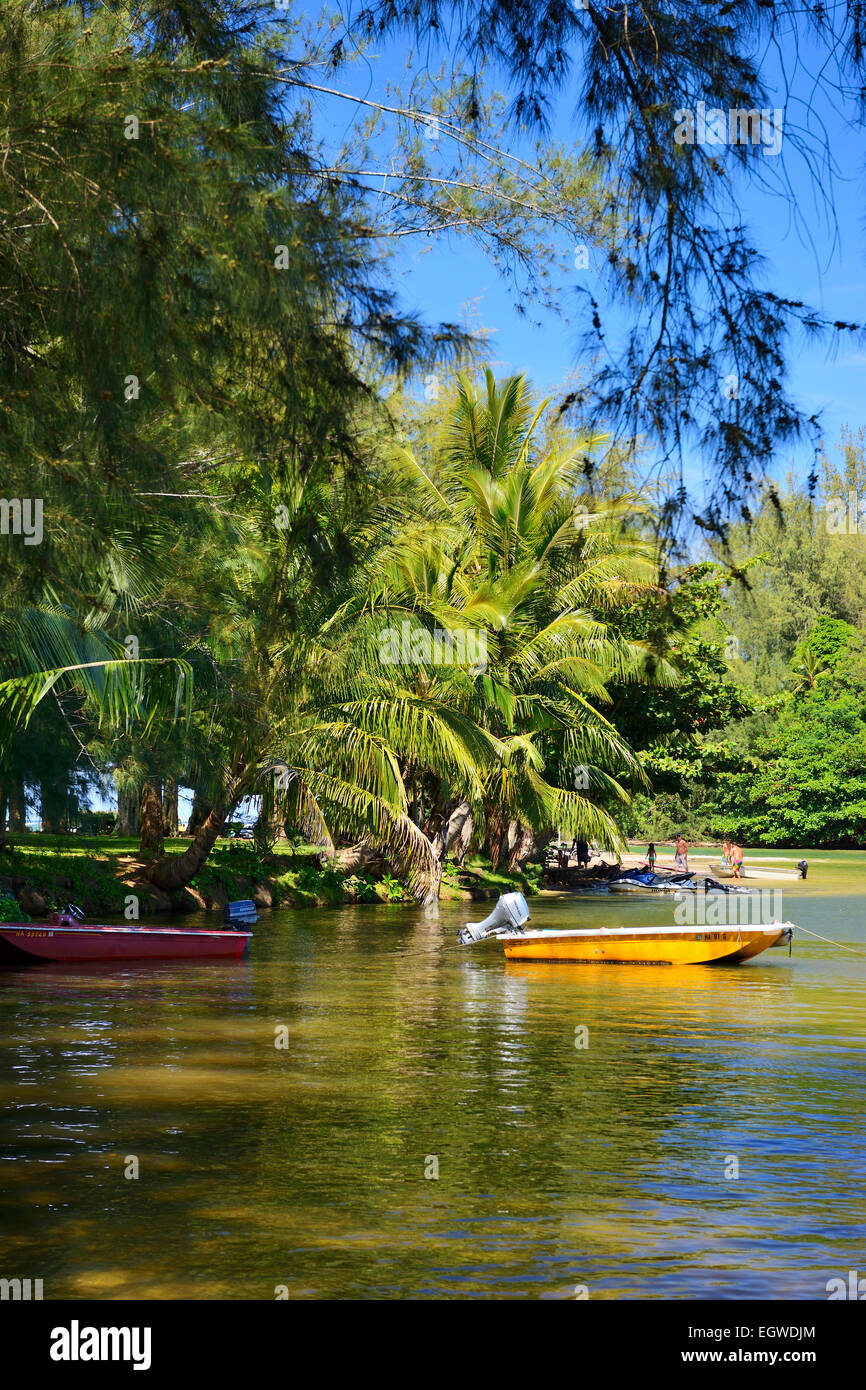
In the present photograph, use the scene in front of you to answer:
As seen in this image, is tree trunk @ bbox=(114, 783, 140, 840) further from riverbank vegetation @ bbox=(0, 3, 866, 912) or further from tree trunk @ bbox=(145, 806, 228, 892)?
tree trunk @ bbox=(145, 806, 228, 892)

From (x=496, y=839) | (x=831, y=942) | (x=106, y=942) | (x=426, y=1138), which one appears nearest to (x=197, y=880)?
(x=106, y=942)

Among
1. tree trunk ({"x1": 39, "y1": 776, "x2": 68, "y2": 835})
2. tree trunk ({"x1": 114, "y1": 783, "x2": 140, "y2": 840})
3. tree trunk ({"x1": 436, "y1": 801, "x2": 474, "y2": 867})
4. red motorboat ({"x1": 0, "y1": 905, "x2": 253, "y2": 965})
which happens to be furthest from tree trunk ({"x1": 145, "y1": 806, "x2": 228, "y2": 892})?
tree trunk ({"x1": 114, "y1": 783, "x2": 140, "y2": 840})

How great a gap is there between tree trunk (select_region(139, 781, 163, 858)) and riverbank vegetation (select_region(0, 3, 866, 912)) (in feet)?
0.52

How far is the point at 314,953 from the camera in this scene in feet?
78.0

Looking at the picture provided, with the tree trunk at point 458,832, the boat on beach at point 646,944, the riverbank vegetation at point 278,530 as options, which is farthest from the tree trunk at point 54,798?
the tree trunk at point 458,832

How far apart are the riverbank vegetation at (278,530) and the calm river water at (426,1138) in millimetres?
3680

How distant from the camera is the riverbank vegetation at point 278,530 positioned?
23.8ft

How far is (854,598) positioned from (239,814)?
47.9 meters

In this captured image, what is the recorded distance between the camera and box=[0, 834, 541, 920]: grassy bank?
25.8 metres

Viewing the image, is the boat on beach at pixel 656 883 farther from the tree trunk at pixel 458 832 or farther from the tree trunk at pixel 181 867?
the tree trunk at pixel 181 867

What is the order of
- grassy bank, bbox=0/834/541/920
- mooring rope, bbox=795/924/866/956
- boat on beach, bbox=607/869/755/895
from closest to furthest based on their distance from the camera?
1. mooring rope, bbox=795/924/866/956
2. grassy bank, bbox=0/834/541/920
3. boat on beach, bbox=607/869/755/895

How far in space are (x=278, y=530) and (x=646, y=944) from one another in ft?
29.8
